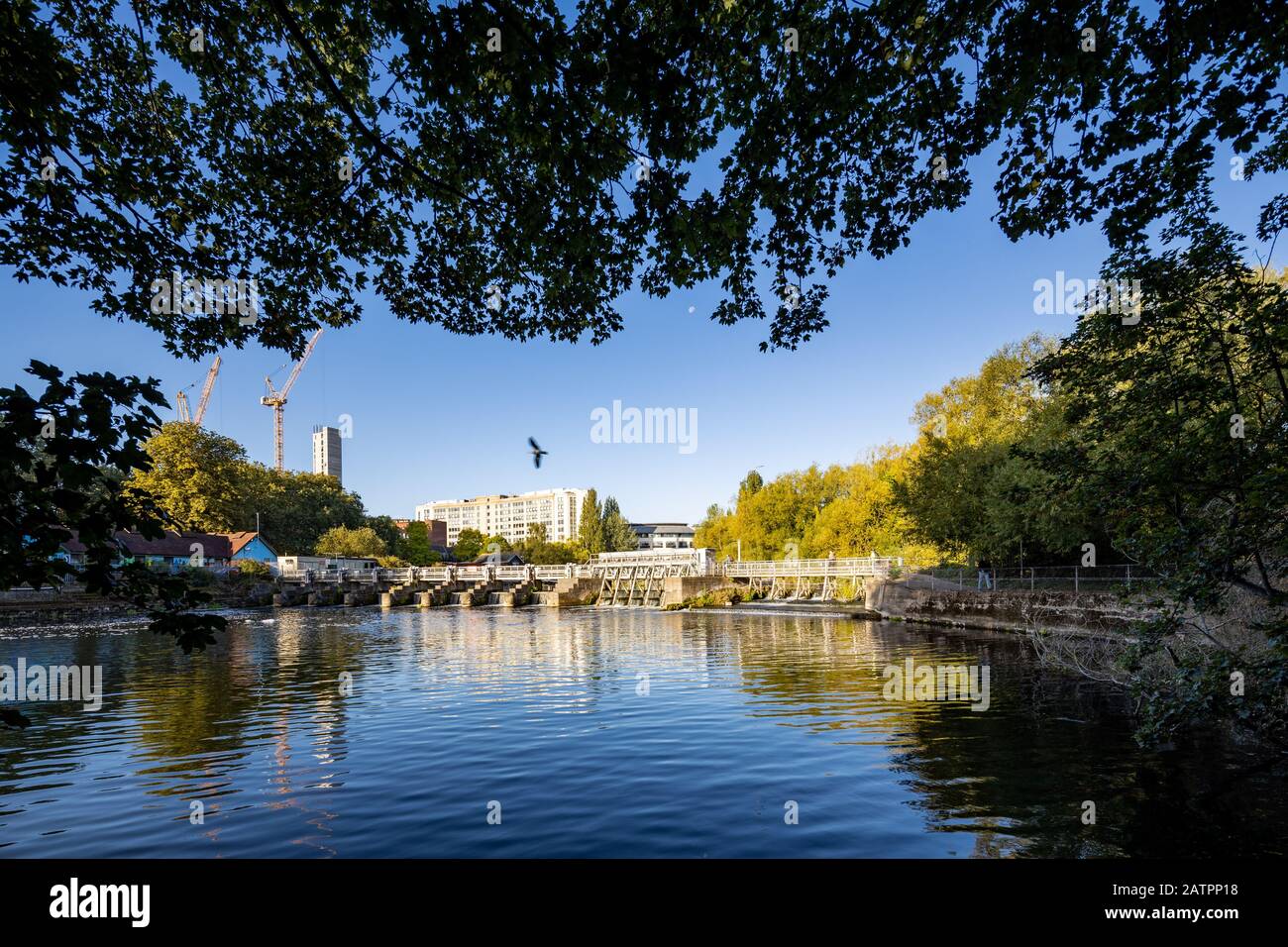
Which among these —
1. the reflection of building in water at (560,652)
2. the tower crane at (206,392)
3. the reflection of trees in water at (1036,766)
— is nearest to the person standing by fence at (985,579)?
the reflection of trees in water at (1036,766)

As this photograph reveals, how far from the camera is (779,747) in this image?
37.2ft

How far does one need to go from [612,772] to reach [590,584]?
58.3 metres

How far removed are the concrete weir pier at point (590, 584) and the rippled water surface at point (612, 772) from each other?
35.0 metres

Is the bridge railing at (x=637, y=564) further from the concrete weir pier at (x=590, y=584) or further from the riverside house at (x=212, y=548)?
the riverside house at (x=212, y=548)

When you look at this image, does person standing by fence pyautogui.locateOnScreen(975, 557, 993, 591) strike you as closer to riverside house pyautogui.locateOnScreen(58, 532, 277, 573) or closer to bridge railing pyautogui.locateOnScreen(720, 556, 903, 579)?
bridge railing pyautogui.locateOnScreen(720, 556, 903, 579)

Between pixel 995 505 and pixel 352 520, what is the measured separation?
108216mm

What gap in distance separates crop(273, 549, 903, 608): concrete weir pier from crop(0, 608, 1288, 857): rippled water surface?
115 feet

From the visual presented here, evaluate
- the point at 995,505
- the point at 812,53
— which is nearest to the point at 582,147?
the point at 812,53

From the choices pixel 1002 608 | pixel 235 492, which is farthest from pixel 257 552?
pixel 1002 608

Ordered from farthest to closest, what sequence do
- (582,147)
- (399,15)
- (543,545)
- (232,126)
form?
(543,545) → (232,126) → (582,147) → (399,15)

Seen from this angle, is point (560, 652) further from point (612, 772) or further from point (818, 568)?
point (818, 568)

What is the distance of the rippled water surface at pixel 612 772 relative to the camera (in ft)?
24.4

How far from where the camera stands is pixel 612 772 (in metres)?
10.1
